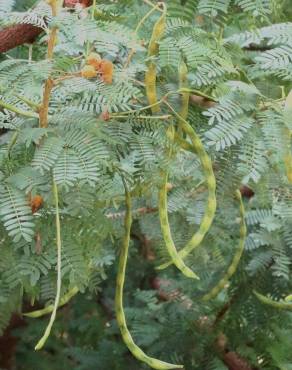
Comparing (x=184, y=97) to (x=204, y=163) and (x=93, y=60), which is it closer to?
(x=204, y=163)

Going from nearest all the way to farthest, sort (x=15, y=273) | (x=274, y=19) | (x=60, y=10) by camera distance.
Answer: (x=60, y=10) → (x=15, y=273) → (x=274, y=19)

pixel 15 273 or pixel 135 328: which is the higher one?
pixel 15 273

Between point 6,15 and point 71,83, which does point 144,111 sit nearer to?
point 71,83

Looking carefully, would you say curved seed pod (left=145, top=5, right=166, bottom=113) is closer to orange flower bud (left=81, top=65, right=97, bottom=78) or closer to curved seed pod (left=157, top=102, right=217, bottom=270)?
curved seed pod (left=157, top=102, right=217, bottom=270)

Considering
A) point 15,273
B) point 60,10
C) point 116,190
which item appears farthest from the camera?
point 116,190

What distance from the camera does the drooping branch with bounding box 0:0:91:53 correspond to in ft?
5.28

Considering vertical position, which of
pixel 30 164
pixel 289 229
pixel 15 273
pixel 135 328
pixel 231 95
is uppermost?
pixel 231 95

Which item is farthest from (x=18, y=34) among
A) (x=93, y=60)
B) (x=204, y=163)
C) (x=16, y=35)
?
(x=204, y=163)

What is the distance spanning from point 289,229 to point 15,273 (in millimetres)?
1063

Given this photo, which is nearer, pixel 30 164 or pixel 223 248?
pixel 30 164

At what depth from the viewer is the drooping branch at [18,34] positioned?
1.61 metres

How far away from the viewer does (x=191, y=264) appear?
235cm

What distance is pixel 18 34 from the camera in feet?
5.35

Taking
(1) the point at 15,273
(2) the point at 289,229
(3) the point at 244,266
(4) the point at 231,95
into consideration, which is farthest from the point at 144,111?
(3) the point at 244,266
